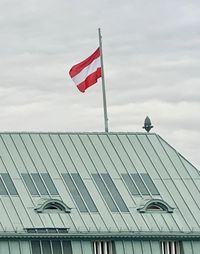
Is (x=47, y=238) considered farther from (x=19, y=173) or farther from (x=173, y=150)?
(x=173, y=150)

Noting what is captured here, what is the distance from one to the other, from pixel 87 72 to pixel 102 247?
16610 mm

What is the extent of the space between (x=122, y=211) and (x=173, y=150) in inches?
345

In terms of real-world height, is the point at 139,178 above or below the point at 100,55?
below

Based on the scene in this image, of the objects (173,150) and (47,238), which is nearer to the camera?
(47,238)

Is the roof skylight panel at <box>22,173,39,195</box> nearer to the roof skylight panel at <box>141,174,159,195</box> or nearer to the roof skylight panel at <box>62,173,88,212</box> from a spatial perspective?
the roof skylight panel at <box>62,173,88,212</box>

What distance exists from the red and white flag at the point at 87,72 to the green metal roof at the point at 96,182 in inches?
183

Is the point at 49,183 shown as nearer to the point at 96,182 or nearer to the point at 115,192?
the point at 96,182

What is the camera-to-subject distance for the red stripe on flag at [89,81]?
14800 cm

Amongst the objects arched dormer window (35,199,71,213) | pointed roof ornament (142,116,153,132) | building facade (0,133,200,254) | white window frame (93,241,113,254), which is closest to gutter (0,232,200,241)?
building facade (0,133,200,254)

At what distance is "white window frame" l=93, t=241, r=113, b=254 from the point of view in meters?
138

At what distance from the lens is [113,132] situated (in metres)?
146

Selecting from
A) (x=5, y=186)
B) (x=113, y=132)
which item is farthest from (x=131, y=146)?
(x=5, y=186)

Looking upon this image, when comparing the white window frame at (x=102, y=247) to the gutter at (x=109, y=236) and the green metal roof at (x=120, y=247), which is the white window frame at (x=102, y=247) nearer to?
the gutter at (x=109, y=236)

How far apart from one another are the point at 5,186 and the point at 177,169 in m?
14.0
